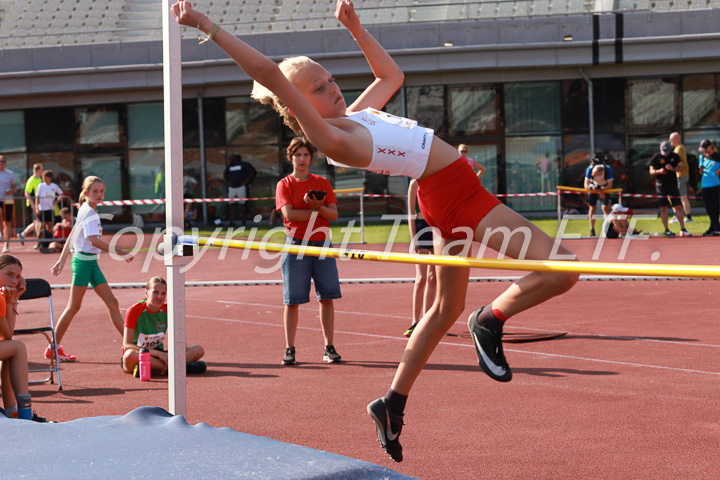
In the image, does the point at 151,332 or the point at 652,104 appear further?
the point at 652,104

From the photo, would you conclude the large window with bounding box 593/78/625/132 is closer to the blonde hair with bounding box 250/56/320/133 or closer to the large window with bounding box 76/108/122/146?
the large window with bounding box 76/108/122/146

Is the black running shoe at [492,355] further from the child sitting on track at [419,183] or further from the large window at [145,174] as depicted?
the large window at [145,174]

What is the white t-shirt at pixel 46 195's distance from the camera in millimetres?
19359

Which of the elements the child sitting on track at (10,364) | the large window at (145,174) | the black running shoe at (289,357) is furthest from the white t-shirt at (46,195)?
the child sitting on track at (10,364)

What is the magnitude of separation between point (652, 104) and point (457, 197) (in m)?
22.2

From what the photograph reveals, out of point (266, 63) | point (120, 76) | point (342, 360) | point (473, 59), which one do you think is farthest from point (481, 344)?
point (120, 76)

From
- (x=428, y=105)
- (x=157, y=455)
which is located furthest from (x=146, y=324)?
(x=428, y=105)

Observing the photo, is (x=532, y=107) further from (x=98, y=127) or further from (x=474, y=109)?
(x=98, y=127)

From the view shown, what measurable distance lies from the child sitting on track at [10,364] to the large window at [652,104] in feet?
69.9

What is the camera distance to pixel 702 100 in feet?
80.0

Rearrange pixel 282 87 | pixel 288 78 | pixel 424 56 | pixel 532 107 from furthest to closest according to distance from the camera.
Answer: pixel 532 107, pixel 424 56, pixel 288 78, pixel 282 87

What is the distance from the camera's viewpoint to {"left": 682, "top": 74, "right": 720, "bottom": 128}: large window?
24.3 metres

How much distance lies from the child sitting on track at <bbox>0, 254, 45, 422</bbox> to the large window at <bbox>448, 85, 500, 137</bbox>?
66.8 feet

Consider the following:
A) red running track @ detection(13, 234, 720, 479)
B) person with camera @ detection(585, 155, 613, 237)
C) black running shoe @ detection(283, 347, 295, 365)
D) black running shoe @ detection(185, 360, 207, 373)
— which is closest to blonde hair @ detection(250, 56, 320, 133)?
red running track @ detection(13, 234, 720, 479)
